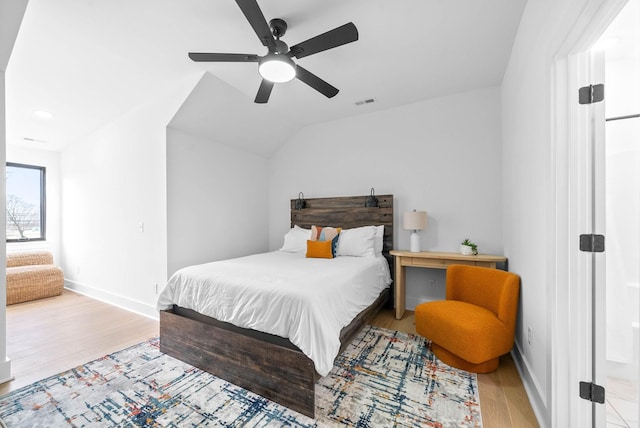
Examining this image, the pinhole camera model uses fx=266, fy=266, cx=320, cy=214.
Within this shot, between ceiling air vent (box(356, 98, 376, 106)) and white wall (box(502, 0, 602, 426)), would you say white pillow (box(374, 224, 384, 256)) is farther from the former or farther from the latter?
ceiling air vent (box(356, 98, 376, 106))

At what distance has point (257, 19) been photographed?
5.27 ft

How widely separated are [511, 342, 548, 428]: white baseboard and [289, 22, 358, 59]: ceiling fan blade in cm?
244

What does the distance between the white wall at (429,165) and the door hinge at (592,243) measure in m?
1.86

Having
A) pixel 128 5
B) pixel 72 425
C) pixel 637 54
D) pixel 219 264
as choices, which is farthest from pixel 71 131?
pixel 637 54

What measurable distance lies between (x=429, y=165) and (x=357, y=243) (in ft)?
4.45

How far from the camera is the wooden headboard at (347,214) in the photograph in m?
3.55

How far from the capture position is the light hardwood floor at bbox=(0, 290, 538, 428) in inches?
67.4

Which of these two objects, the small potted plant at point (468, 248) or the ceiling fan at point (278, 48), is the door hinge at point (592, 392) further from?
the ceiling fan at point (278, 48)

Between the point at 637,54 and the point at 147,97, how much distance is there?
4.33m

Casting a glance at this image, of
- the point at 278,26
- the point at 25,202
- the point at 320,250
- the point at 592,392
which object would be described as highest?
the point at 278,26

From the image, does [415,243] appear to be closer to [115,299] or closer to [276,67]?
[276,67]

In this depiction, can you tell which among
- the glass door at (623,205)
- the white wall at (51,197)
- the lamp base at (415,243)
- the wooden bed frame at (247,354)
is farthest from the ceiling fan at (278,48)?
the white wall at (51,197)

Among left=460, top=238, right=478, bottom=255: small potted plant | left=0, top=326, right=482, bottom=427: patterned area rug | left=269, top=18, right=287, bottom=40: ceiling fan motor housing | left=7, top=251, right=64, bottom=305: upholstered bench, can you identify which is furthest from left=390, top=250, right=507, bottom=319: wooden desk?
left=7, top=251, right=64, bottom=305: upholstered bench

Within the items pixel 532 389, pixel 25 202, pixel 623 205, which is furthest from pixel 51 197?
pixel 623 205
